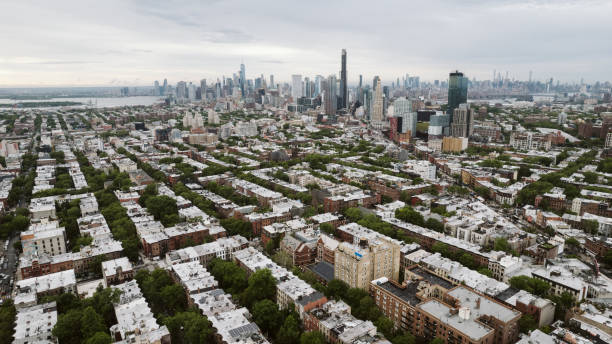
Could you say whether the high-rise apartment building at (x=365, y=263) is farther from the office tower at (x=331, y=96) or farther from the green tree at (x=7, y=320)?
the office tower at (x=331, y=96)

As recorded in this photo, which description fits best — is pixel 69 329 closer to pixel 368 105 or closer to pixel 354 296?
pixel 354 296

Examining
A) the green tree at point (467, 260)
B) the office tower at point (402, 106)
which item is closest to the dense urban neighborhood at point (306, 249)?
the green tree at point (467, 260)

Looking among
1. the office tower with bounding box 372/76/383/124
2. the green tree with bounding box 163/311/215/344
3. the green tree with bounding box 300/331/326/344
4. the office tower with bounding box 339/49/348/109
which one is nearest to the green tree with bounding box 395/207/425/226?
the green tree with bounding box 300/331/326/344

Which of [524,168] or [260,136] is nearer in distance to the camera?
[524,168]

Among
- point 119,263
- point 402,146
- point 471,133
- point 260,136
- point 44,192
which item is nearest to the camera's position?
point 119,263

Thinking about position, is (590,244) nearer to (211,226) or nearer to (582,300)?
(582,300)

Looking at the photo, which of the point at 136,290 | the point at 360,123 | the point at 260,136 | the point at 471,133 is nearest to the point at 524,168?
the point at 471,133
